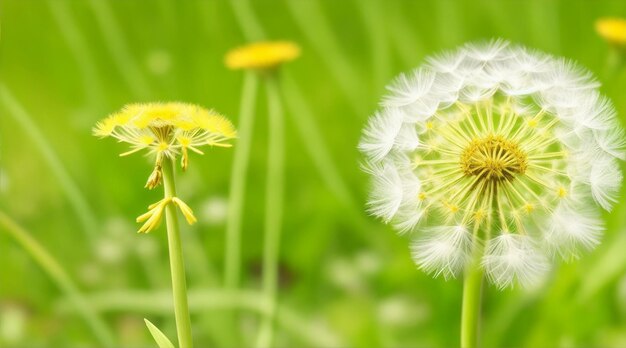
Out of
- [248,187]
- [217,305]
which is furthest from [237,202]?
[248,187]

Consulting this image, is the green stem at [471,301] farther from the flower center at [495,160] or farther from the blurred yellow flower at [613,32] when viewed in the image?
the blurred yellow flower at [613,32]

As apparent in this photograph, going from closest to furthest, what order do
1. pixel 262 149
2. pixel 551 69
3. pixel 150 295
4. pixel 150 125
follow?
pixel 150 125 < pixel 551 69 < pixel 150 295 < pixel 262 149

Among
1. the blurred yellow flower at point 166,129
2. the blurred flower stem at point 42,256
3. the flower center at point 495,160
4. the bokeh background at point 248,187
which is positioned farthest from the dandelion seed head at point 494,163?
the bokeh background at point 248,187

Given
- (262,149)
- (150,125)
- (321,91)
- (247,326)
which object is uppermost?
(321,91)

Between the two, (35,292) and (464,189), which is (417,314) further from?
(464,189)

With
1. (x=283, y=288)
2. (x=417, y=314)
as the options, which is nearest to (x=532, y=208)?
(x=417, y=314)

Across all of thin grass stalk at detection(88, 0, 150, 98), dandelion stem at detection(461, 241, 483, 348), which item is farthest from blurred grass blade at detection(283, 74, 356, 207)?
dandelion stem at detection(461, 241, 483, 348)

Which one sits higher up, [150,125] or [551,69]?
[551,69]

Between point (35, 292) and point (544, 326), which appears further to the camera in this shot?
point (35, 292)
